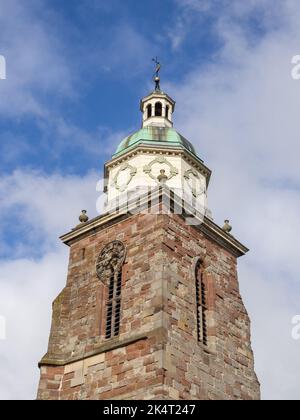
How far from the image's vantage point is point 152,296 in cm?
2262

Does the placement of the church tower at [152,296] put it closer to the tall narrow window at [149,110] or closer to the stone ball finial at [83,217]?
the stone ball finial at [83,217]

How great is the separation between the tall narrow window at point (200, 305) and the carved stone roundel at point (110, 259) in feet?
9.47

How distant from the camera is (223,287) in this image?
2589 cm

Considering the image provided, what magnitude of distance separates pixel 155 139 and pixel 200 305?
790cm

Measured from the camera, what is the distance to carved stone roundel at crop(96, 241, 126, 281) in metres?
25.0

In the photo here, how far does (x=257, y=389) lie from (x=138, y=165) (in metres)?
9.87

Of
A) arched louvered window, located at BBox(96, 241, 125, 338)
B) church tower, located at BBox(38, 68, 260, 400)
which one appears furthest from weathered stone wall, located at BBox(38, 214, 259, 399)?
arched louvered window, located at BBox(96, 241, 125, 338)

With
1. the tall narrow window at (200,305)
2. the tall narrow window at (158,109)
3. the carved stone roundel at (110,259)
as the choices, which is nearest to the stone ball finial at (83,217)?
the carved stone roundel at (110,259)

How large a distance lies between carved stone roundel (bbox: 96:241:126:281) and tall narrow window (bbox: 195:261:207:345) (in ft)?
9.47

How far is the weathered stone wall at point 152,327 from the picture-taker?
21.5 meters

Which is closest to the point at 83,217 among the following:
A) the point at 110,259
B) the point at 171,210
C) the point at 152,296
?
the point at 110,259
